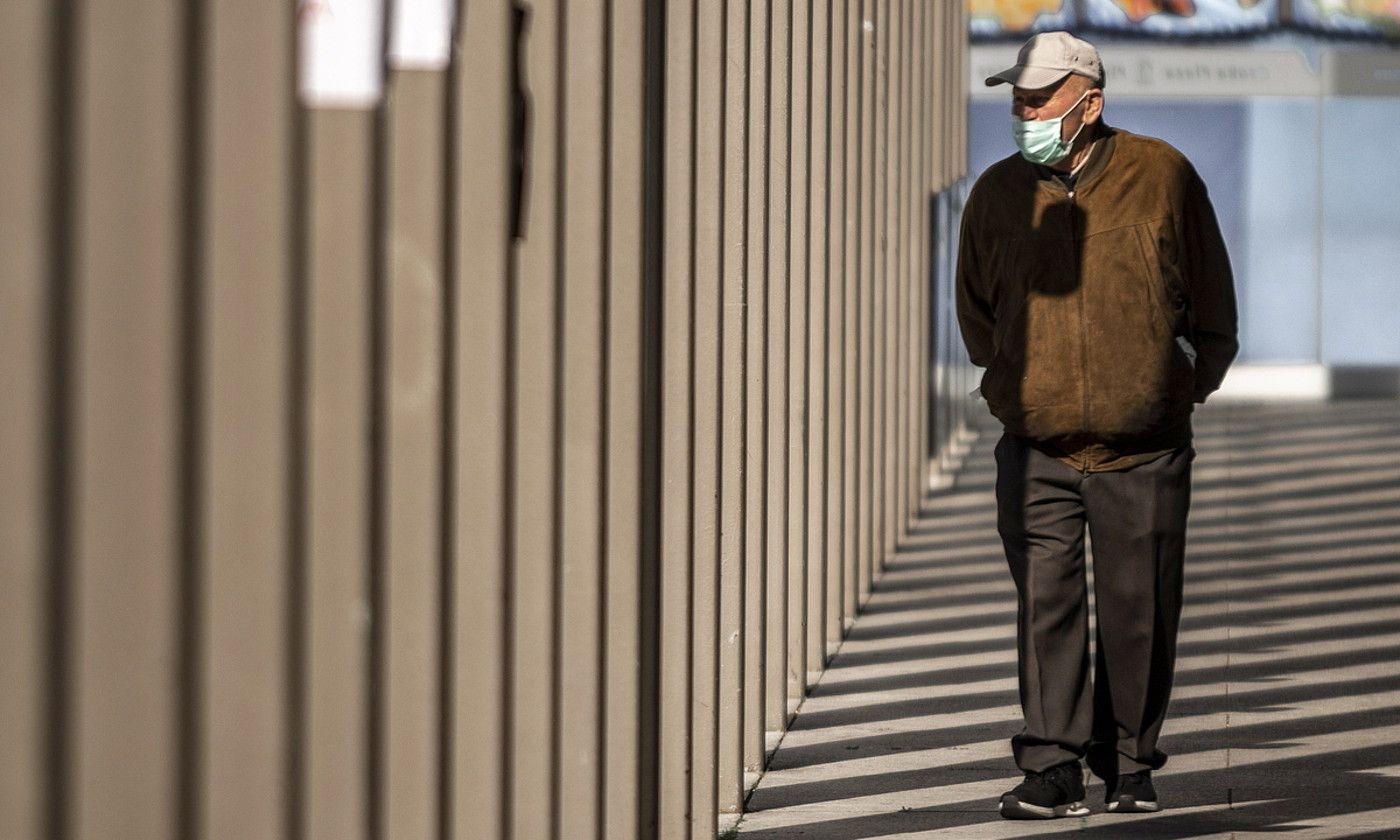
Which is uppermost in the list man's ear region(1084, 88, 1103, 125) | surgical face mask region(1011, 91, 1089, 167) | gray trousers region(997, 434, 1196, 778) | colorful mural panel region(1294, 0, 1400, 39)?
colorful mural panel region(1294, 0, 1400, 39)

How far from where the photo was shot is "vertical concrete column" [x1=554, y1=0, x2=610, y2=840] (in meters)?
3.52

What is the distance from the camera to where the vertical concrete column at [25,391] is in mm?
1899

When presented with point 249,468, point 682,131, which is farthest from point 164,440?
point 682,131

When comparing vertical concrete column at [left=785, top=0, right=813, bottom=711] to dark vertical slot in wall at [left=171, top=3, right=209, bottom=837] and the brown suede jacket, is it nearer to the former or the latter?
the brown suede jacket

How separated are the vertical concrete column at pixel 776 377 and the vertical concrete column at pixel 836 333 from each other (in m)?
1.08

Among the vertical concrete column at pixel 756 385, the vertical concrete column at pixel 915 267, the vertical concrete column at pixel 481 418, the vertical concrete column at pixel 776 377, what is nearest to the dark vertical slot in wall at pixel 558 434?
the vertical concrete column at pixel 481 418

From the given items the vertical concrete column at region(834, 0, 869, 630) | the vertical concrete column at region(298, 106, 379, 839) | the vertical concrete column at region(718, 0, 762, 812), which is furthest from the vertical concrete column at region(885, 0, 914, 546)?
the vertical concrete column at region(298, 106, 379, 839)

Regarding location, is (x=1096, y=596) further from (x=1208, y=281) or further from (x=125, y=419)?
(x=125, y=419)

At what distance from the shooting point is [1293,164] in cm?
2109

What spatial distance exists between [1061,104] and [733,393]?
110 centimetres

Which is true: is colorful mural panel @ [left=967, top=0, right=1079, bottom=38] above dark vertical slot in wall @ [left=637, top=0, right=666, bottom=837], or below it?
above

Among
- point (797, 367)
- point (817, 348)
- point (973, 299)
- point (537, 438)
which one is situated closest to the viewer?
point (537, 438)

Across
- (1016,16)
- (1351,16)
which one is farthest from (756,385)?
(1351,16)

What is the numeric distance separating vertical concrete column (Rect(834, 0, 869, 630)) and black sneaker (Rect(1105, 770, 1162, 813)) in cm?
277
